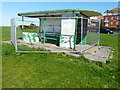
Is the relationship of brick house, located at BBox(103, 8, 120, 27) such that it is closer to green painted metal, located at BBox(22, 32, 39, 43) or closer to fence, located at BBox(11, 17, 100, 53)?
fence, located at BBox(11, 17, 100, 53)

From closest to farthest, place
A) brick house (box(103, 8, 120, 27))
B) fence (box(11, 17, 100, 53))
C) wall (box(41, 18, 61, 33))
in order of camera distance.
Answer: fence (box(11, 17, 100, 53)) < wall (box(41, 18, 61, 33)) < brick house (box(103, 8, 120, 27))

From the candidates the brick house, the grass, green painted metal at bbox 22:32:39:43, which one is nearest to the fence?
green painted metal at bbox 22:32:39:43

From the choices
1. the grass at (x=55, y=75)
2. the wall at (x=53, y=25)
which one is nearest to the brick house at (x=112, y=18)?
the wall at (x=53, y=25)

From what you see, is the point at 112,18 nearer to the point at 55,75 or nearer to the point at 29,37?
the point at 29,37

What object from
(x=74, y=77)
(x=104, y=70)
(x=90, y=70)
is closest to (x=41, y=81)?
(x=74, y=77)

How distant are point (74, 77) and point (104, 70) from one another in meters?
1.39

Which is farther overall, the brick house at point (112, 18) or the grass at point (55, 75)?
the brick house at point (112, 18)

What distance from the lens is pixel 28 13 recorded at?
1116cm

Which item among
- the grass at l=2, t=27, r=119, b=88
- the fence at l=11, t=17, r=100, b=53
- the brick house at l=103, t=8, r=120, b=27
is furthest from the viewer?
the brick house at l=103, t=8, r=120, b=27

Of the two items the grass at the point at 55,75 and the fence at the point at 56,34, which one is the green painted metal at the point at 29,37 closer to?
the fence at the point at 56,34

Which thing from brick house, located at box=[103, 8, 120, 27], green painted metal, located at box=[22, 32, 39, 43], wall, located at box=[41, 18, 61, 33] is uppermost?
brick house, located at box=[103, 8, 120, 27]

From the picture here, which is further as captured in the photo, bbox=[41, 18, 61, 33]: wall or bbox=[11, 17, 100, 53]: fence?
bbox=[41, 18, 61, 33]: wall

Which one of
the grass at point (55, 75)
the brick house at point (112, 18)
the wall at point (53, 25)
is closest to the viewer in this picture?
the grass at point (55, 75)

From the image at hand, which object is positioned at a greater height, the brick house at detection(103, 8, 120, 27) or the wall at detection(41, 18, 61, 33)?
the brick house at detection(103, 8, 120, 27)
